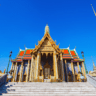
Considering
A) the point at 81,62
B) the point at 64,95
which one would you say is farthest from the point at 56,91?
the point at 81,62

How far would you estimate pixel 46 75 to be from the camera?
18.2m

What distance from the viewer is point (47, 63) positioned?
19.0m

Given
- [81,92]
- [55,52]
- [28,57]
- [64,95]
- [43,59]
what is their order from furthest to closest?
[28,57] < [43,59] < [55,52] < [81,92] < [64,95]

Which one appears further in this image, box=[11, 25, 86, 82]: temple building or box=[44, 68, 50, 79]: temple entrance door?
box=[44, 68, 50, 79]: temple entrance door

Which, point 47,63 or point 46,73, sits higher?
point 47,63

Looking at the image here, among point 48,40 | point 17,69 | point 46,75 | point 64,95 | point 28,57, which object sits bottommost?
point 64,95

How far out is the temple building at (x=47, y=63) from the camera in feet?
53.3

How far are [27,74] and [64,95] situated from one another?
52.6 feet

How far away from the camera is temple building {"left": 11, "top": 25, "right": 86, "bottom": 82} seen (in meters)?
16.2

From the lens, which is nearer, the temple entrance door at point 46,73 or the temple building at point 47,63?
the temple building at point 47,63

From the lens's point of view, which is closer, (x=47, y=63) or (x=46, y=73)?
(x=46, y=73)

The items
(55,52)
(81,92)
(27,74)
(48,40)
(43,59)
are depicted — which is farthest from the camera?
(27,74)

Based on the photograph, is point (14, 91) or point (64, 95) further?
point (14, 91)

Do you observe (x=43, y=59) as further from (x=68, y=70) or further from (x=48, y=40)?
(x=68, y=70)
